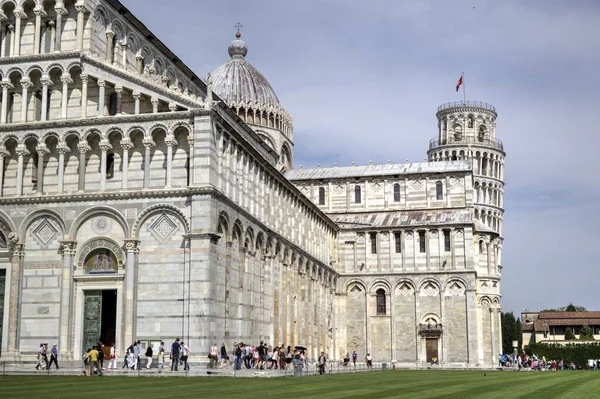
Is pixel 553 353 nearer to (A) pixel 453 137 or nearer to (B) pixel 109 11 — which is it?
(A) pixel 453 137

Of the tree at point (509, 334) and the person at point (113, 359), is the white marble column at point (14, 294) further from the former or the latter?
the tree at point (509, 334)

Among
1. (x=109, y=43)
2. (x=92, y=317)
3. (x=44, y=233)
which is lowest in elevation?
(x=92, y=317)

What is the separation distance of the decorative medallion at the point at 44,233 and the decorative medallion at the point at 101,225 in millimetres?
2305

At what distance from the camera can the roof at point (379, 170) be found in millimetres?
80000

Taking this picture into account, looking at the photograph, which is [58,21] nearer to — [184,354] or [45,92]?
[45,92]

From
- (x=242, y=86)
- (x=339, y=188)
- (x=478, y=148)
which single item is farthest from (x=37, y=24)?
(x=478, y=148)

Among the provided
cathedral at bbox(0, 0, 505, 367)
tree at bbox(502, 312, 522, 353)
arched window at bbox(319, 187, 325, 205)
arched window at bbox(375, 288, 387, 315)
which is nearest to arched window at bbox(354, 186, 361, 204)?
arched window at bbox(319, 187, 325, 205)

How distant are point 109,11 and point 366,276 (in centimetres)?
3854

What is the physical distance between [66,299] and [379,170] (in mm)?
45981

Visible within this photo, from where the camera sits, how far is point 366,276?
76.1 meters

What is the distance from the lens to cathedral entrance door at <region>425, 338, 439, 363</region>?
72938mm

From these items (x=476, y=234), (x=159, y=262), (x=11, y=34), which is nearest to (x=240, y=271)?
(x=159, y=262)

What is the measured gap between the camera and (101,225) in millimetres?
42281

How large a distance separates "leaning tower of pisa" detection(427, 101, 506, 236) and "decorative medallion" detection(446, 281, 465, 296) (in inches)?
1729
